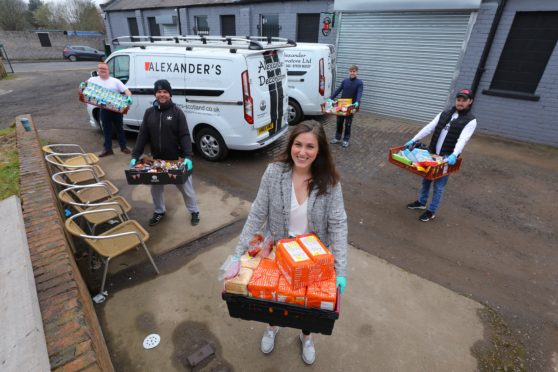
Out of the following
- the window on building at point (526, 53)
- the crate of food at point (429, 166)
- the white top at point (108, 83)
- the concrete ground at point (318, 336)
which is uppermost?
the window on building at point (526, 53)

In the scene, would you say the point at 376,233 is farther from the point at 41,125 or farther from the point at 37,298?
the point at 41,125

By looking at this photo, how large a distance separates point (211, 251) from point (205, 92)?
3279mm

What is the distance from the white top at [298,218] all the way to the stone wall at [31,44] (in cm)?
3981

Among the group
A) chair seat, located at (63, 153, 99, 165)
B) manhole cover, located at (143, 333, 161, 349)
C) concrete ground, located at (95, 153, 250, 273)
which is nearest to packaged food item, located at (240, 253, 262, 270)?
manhole cover, located at (143, 333, 161, 349)

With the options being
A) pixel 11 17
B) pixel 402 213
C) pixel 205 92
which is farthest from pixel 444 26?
pixel 11 17

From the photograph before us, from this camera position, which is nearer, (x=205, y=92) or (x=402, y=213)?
(x=402, y=213)

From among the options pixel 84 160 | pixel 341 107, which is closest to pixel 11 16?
pixel 84 160

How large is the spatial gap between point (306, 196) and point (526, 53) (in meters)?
8.65

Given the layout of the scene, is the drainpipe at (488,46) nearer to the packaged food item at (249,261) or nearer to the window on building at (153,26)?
the packaged food item at (249,261)

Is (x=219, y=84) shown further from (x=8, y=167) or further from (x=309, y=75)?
(x=309, y=75)

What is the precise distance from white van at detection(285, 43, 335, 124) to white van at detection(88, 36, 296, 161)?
2096 mm

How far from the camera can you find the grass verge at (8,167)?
3.37 meters

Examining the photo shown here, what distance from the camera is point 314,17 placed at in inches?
436

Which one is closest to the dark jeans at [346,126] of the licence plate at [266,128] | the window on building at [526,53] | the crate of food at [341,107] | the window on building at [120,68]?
the crate of food at [341,107]
